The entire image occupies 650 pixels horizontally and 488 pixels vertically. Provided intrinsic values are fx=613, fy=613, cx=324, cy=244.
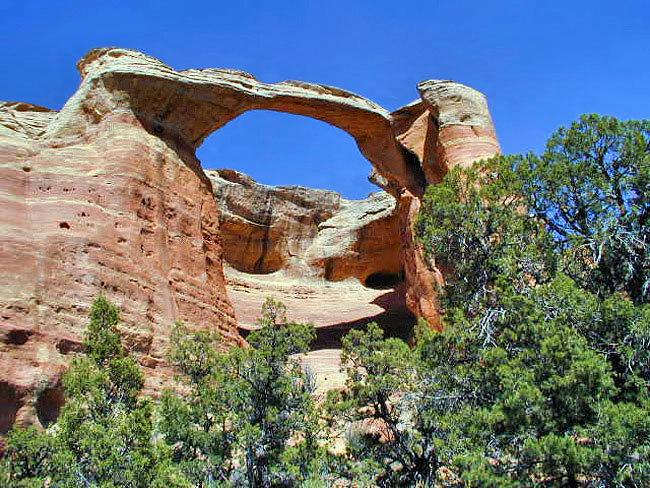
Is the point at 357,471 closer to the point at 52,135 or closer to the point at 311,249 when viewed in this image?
the point at 52,135

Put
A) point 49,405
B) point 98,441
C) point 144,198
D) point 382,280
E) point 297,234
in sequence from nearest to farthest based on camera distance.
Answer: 1. point 98,441
2. point 49,405
3. point 144,198
4. point 382,280
5. point 297,234

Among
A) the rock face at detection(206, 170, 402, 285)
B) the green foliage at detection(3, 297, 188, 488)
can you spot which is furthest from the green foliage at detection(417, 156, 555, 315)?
the rock face at detection(206, 170, 402, 285)

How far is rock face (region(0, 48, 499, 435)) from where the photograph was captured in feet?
42.1

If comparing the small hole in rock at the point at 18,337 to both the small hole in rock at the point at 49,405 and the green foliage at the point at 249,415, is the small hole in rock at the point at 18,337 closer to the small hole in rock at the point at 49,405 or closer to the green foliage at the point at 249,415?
the small hole in rock at the point at 49,405

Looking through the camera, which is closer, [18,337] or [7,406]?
[7,406]

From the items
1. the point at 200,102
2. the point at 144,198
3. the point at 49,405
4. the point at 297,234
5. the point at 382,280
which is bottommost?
the point at 49,405

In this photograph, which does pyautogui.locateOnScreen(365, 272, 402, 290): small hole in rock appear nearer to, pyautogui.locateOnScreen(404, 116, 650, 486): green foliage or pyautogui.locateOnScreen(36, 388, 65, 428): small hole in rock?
pyautogui.locateOnScreen(404, 116, 650, 486): green foliage

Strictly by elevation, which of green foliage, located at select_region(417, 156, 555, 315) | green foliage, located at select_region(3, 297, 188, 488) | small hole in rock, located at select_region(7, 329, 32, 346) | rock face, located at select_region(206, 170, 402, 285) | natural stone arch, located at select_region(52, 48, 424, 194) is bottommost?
green foliage, located at select_region(3, 297, 188, 488)

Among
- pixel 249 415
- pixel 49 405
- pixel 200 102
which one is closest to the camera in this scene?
pixel 249 415

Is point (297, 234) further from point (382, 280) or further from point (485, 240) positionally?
point (485, 240)

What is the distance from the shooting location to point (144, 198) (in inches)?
657

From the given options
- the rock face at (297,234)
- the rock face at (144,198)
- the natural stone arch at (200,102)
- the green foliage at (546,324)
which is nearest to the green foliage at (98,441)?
the rock face at (144,198)

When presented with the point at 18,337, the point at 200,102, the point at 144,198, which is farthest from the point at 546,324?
the point at 200,102

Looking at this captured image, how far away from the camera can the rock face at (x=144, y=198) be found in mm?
12820
